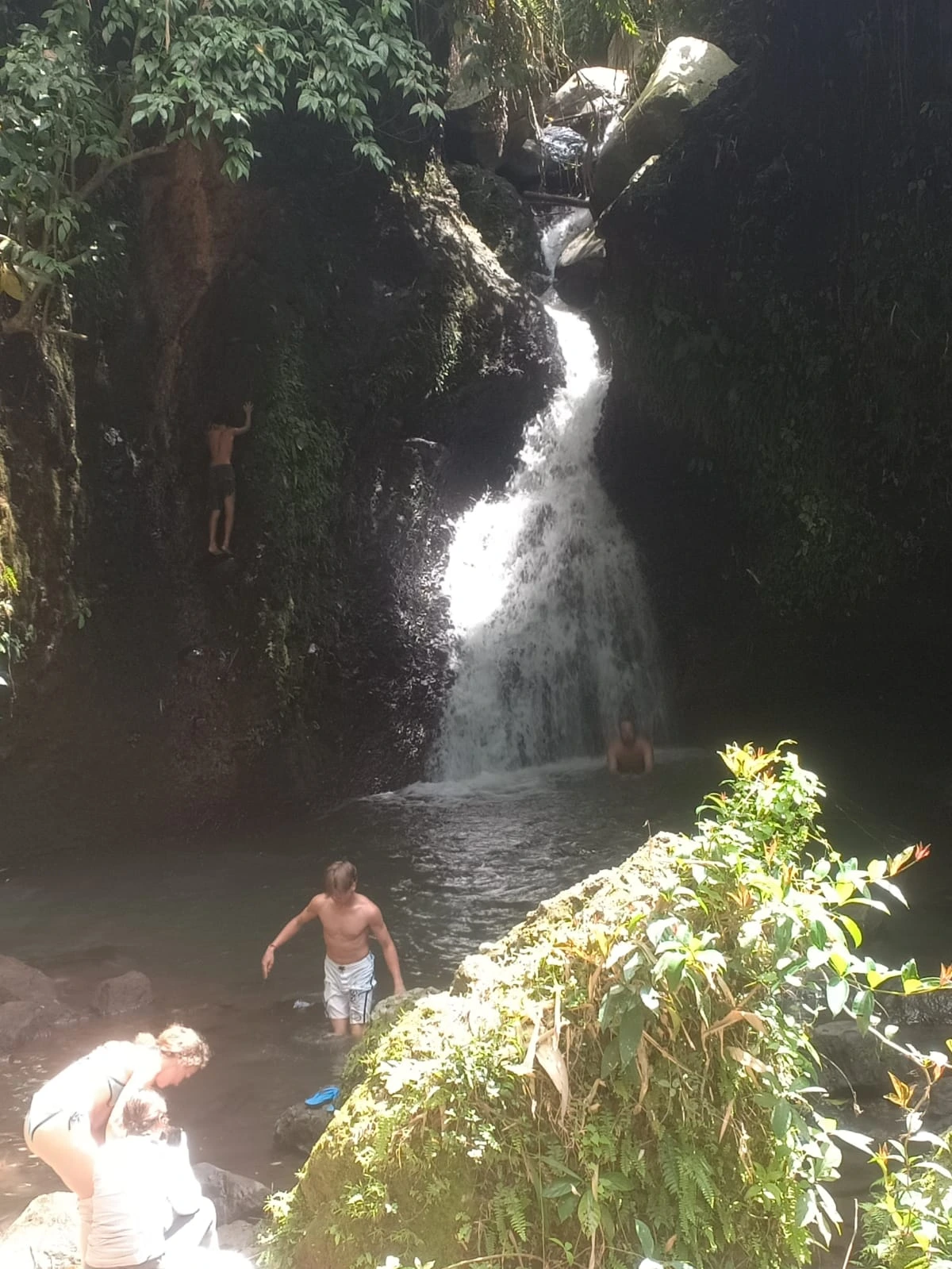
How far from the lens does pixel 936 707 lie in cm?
1047

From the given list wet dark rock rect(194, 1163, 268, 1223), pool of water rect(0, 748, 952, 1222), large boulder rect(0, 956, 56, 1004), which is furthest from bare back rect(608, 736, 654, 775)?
wet dark rock rect(194, 1163, 268, 1223)

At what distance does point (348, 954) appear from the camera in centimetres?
540

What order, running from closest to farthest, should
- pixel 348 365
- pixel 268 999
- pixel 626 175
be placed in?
pixel 268 999 → pixel 348 365 → pixel 626 175

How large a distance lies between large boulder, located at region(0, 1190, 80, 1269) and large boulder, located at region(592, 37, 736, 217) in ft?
39.3

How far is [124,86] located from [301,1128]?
7.35m

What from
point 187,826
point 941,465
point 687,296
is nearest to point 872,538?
point 941,465

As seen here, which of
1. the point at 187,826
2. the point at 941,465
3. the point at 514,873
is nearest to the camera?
the point at 514,873

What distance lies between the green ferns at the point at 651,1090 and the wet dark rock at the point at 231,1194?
4.37 ft

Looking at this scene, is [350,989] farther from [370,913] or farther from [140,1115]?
[140,1115]

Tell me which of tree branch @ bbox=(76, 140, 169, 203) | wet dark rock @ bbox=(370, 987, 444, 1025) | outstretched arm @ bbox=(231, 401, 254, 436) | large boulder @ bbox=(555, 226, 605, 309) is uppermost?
large boulder @ bbox=(555, 226, 605, 309)

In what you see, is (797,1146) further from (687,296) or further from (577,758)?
(687,296)

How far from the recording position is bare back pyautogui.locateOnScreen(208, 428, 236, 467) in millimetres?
9258

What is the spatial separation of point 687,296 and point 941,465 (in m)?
3.54

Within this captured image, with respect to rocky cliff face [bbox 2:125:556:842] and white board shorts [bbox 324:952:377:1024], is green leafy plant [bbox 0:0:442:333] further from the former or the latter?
white board shorts [bbox 324:952:377:1024]
